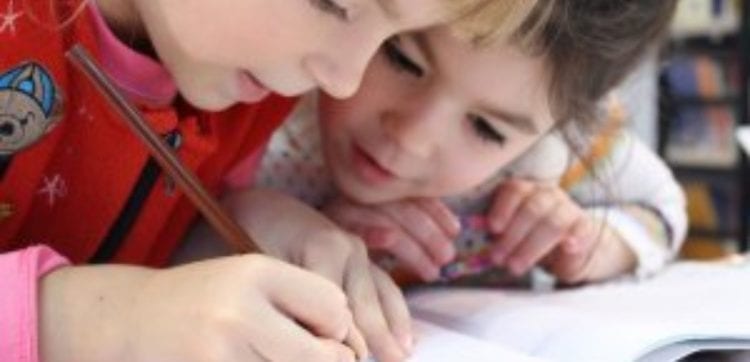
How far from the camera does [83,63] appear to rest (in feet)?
1.35

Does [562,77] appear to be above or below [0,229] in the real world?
below

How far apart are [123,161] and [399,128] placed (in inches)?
6.0

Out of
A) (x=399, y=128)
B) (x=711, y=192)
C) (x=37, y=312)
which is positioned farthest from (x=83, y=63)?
(x=711, y=192)


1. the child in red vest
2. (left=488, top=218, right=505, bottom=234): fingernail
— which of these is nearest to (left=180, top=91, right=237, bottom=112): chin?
the child in red vest

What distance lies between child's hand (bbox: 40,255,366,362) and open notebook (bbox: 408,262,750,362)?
69 mm

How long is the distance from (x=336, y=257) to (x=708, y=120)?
54.7 inches

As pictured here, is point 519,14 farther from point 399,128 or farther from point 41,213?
point 41,213

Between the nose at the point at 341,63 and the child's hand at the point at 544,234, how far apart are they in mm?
254

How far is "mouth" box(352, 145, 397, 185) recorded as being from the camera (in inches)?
23.6

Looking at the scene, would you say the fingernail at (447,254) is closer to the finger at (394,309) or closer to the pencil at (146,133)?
the finger at (394,309)

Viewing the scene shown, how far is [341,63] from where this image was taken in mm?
456

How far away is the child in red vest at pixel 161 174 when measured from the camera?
0.37 metres

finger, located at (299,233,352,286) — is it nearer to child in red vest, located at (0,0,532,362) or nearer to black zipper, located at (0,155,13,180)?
child in red vest, located at (0,0,532,362)

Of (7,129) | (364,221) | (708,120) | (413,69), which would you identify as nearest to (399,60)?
(413,69)
